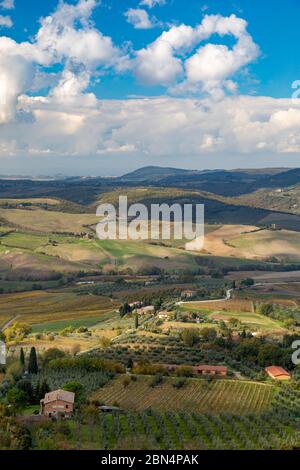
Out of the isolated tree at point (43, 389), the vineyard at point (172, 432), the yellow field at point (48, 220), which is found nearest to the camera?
the vineyard at point (172, 432)

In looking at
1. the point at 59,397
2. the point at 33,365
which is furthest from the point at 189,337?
the point at 59,397

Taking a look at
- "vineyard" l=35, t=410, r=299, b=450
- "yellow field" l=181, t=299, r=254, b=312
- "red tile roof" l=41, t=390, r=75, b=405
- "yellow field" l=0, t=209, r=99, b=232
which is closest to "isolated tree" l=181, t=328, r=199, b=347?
"yellow field" l=181, t=299, r=254, b=312

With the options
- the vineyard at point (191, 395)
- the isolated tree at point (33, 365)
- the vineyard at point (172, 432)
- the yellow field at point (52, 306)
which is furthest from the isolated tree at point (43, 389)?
the yellow field at point (52, 306)

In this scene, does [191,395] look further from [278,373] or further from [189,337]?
[189,337]

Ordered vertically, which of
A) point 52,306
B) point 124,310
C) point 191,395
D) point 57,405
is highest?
point 57,405

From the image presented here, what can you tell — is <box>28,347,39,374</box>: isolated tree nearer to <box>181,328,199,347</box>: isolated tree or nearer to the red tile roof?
the red tile roof

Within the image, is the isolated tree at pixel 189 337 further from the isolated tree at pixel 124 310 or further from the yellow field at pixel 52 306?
the yellow field at pixel 52 306
